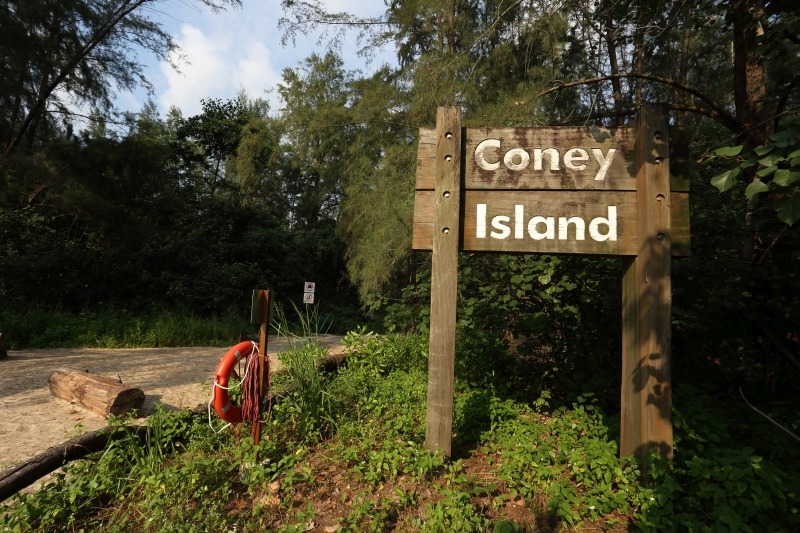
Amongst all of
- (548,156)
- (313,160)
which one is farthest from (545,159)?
(313,160)

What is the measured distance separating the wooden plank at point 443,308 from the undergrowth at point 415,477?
19cm

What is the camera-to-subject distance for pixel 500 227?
9.31ft

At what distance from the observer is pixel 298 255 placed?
667 inches

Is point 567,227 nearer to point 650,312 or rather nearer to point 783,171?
point 650,312

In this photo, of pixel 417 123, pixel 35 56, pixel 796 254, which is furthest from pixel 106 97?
pixel 796 254

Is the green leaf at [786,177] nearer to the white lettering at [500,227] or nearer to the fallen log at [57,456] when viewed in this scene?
the white lettering at [500,227]

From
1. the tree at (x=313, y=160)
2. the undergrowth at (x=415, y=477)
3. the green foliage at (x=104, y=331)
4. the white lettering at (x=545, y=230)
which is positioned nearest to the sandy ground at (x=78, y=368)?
the green foliage at (x=104, y=331)

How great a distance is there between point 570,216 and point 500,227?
1.38 ft

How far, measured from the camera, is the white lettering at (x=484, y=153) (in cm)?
290

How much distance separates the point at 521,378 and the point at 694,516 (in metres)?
1.91

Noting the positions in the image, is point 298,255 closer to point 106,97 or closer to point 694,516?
point 106,97

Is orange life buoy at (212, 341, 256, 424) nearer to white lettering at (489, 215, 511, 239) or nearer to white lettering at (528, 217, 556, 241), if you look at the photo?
white lettering at (489, 215, 511, 239)

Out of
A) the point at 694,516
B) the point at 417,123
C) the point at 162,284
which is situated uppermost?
the point at 417,123

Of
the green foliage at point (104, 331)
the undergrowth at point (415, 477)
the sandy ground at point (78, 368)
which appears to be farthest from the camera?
the green foliage at point (104, 331)
